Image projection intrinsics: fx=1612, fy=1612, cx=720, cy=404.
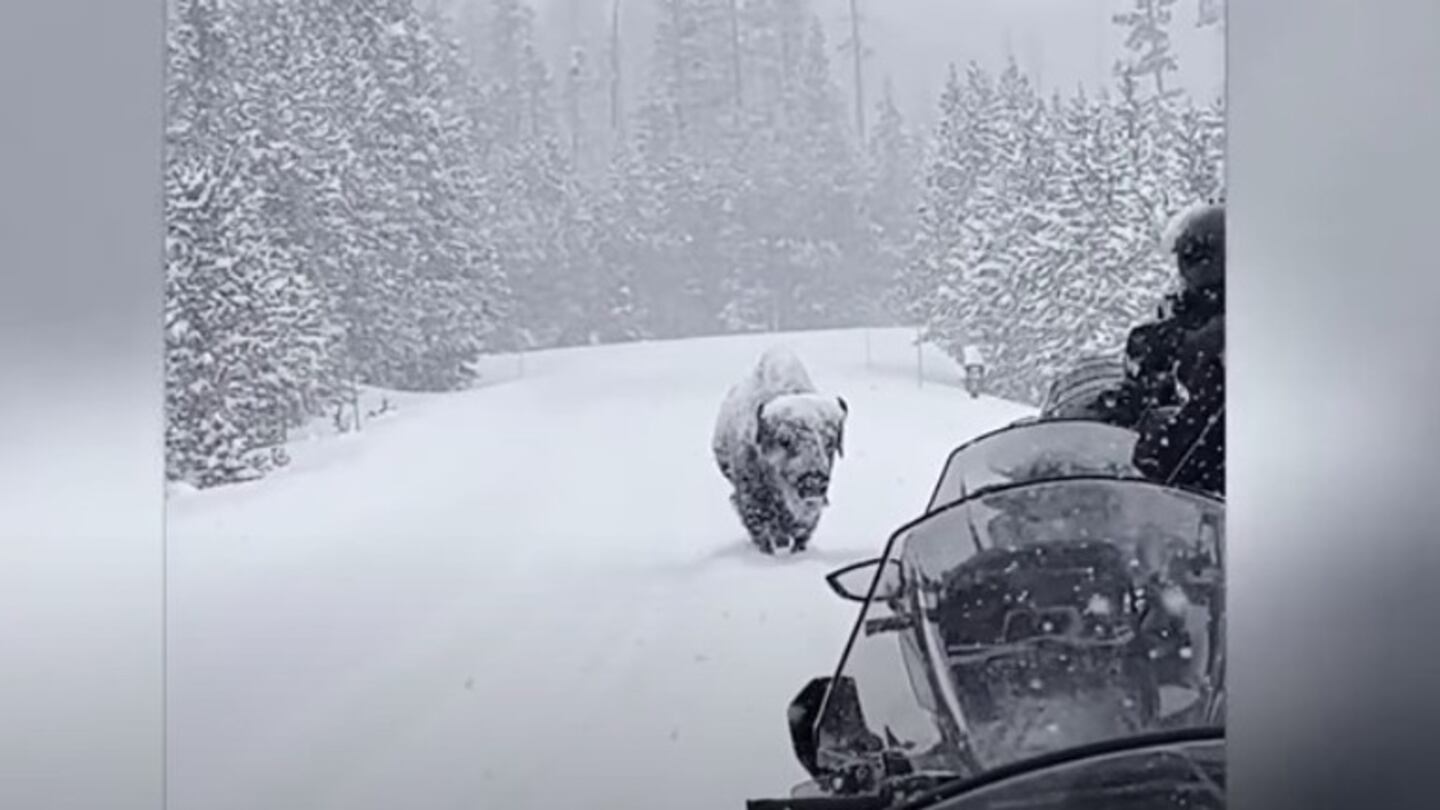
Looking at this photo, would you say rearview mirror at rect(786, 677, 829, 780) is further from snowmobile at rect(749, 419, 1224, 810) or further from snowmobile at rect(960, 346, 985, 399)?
snowmobile at rect(960, 346, 985, 399)

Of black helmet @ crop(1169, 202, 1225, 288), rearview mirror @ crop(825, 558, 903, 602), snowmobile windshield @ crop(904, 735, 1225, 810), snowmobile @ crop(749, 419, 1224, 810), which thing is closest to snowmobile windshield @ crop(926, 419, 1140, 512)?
snowmobile @ crop(749, 419, 1224, 810)

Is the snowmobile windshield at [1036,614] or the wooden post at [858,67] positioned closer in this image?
the snowmobile windshield at [1036,614]

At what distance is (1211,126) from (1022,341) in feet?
1.30

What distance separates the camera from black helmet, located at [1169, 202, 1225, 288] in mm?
2176

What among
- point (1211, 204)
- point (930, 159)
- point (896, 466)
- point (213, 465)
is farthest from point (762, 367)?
point (213, 465)

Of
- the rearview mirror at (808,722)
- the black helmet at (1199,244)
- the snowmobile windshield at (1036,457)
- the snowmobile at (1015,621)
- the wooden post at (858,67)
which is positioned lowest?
the rearview mirror at (808,722)

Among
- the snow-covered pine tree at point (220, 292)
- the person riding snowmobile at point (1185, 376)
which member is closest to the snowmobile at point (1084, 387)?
the person riding snowmobile at point (1185, 376)

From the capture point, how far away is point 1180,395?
2172 millimetres

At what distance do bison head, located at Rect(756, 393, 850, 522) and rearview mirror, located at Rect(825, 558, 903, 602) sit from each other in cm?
10

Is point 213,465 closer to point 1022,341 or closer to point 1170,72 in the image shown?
point 1022,341

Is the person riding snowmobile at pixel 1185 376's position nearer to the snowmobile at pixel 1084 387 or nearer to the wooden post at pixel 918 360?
the snowmobile at pixel 1084 387

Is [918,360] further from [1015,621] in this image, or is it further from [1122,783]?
[1122,783]

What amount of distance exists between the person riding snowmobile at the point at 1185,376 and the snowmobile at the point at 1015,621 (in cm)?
3

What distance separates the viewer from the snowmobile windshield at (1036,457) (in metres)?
2.20
